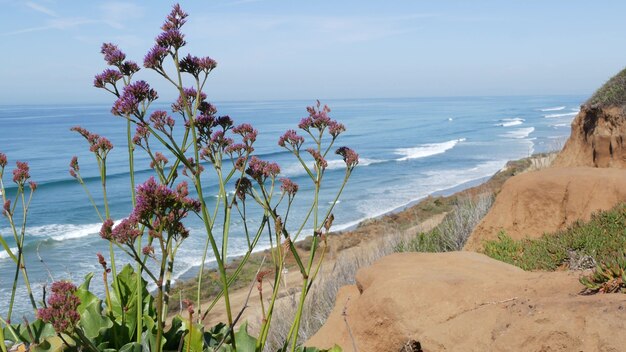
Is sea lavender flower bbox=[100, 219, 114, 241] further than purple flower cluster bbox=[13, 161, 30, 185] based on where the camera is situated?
No

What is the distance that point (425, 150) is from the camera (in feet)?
163

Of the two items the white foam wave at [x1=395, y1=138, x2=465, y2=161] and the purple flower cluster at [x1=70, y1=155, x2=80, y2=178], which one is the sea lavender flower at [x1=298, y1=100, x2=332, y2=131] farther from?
the white foam wave at [x1=395, y1=138, x2=465, y2=161]

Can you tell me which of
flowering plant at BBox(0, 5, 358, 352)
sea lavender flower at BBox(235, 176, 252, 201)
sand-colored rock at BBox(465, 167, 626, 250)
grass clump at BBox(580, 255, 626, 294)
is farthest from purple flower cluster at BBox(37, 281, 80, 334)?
sand-colored rock at BBox(465, 167, 626, 250)

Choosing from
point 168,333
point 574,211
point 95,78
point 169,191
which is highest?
point 95,78

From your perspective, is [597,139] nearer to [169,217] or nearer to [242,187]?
[242,187]

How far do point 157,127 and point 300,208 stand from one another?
84.4ft

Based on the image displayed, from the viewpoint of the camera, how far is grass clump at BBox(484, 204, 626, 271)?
6930 millimetres

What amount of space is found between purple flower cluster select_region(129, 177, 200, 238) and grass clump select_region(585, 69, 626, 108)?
14.1 m

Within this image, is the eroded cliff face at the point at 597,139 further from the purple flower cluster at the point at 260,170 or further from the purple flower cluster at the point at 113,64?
the purple flower cluster at the point at 113,64

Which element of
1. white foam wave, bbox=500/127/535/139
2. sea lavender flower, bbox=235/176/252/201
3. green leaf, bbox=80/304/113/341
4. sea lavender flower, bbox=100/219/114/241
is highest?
sea lavender flower, bbox=235/176/252/201

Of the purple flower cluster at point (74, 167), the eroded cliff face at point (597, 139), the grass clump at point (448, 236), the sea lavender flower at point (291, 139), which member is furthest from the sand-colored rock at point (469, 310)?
the eroded cliff face at point (597, 139)

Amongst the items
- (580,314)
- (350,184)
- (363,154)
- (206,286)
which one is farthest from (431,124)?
(580,314)

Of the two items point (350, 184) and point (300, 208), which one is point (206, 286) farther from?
point (350, 184)

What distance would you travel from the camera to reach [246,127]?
3.06m
